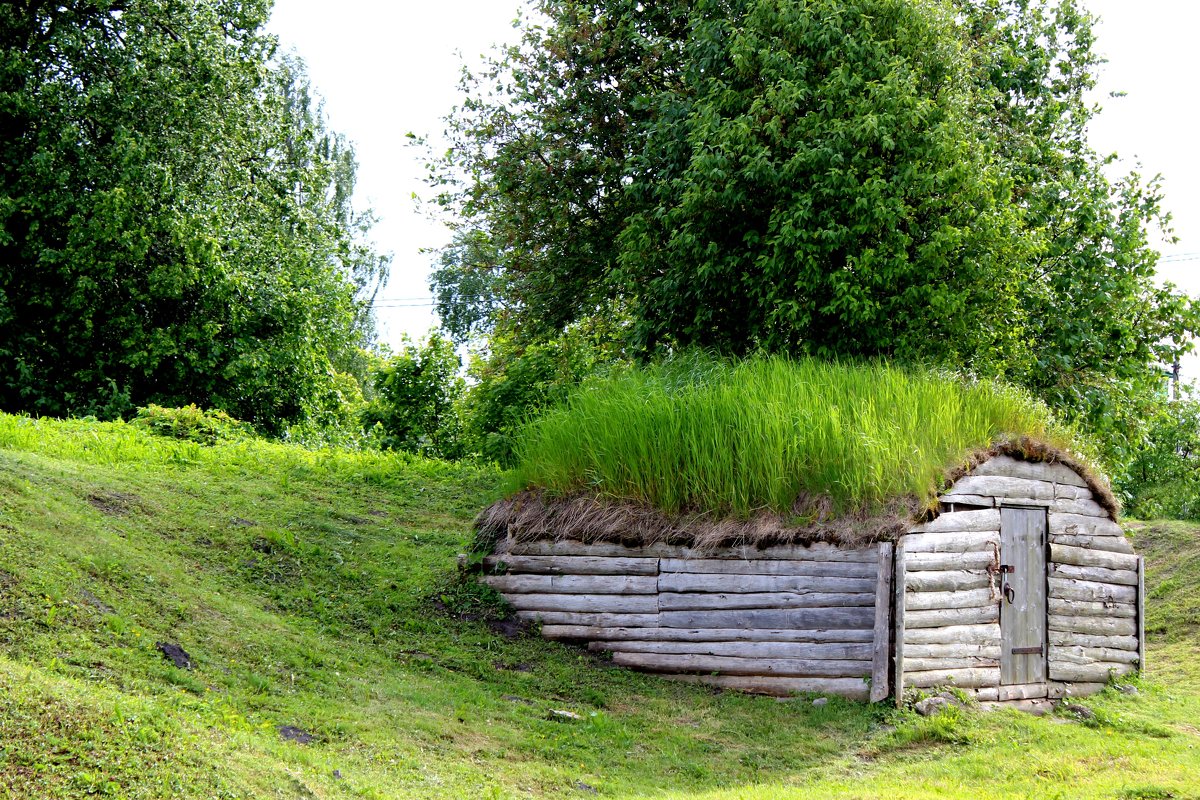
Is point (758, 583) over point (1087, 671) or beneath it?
over

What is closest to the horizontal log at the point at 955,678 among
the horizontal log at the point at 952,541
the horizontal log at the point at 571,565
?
the horizontal log at the point at 952,541

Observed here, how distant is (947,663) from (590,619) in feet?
11.5

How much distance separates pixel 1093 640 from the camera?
36.9 feet

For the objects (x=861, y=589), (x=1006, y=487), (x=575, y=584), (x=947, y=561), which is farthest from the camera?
(x=575, y=584)

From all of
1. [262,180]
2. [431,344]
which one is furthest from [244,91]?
[431,344]

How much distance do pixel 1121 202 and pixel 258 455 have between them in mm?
14520

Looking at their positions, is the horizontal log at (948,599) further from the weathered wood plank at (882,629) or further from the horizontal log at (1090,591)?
the horizontal log at (1090,591)

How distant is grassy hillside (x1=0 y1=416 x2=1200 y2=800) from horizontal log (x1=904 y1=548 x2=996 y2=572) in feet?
4.34

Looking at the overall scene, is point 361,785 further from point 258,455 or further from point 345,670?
point 258,455

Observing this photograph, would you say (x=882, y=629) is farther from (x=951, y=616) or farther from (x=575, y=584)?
(x=575, y=584)

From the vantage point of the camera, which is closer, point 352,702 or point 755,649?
point 352,702

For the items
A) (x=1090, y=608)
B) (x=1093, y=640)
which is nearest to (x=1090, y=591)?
(x=1090, y=608)

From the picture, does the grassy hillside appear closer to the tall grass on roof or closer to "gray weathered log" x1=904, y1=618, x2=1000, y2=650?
"gray weathered log" x1=904, y1=618, x2=1000, y2=650

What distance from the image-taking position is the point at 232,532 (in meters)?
11.5
